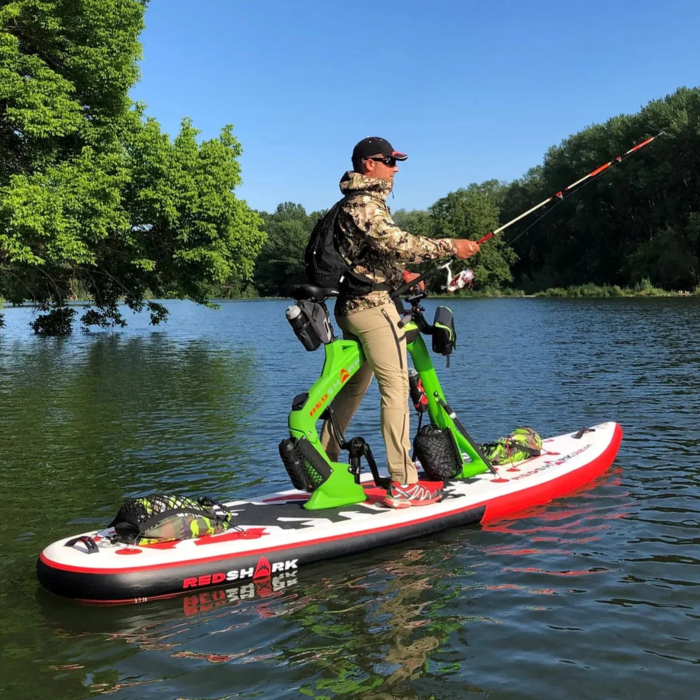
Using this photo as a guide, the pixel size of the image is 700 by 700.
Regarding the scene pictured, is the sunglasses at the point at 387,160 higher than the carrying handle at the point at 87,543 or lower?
higher

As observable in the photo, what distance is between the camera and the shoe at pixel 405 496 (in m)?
6.62

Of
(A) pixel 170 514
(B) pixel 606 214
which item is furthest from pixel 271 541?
(B) pixel 606 214

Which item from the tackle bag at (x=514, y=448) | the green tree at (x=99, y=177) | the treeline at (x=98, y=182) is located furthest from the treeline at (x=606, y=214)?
the tackle bag at (x=514, y=448)

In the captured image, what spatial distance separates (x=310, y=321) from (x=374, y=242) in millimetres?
918

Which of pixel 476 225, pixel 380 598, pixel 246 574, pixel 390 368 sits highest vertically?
pixel 476 225

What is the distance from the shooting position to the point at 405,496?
6.66 m

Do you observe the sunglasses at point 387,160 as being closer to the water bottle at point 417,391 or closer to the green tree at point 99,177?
the water bottle at point 417,391

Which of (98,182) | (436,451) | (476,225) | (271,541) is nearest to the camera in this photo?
(271,541)

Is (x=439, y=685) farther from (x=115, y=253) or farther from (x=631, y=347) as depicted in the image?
(x=115, y=253)

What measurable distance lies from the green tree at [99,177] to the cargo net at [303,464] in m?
19.1

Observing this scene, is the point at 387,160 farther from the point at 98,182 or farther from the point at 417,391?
the point at 98,182

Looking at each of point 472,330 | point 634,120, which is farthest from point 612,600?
point 634,120

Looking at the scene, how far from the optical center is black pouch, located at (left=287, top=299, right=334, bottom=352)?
6.53m

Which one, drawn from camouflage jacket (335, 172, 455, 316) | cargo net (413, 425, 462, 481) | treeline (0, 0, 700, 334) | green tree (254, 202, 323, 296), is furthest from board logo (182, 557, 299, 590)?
green tree (254, 202, 323, 296)
